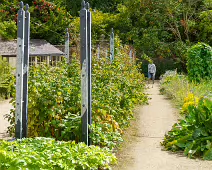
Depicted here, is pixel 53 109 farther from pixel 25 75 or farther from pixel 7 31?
pixel 7 31

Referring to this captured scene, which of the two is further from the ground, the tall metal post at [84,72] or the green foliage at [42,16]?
the green foliage at [42,16]

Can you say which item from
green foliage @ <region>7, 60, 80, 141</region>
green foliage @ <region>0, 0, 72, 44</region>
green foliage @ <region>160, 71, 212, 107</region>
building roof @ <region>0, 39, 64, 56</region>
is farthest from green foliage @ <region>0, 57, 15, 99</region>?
green foliage @ <region>0, 0, 72, 44</region>

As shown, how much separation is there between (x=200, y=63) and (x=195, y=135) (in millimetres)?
10955

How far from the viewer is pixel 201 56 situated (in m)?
18.0

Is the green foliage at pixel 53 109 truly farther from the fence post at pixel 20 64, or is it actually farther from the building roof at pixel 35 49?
the building roof at pixel 35 49

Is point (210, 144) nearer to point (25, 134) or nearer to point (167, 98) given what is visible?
point (25, 134)

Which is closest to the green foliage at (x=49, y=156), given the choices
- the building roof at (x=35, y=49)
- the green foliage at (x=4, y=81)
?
the green foliage at (x=4, y=81)

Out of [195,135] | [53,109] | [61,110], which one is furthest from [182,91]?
[53,109]

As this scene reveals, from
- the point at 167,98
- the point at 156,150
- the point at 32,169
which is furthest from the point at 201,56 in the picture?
the point at 32,169

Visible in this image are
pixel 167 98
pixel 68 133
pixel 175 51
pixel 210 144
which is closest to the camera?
pixel 68 133

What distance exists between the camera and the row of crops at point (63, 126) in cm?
488

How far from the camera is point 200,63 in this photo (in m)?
17.8

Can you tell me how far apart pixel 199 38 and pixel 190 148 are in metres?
23.2

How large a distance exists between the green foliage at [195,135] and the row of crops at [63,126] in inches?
34.8
